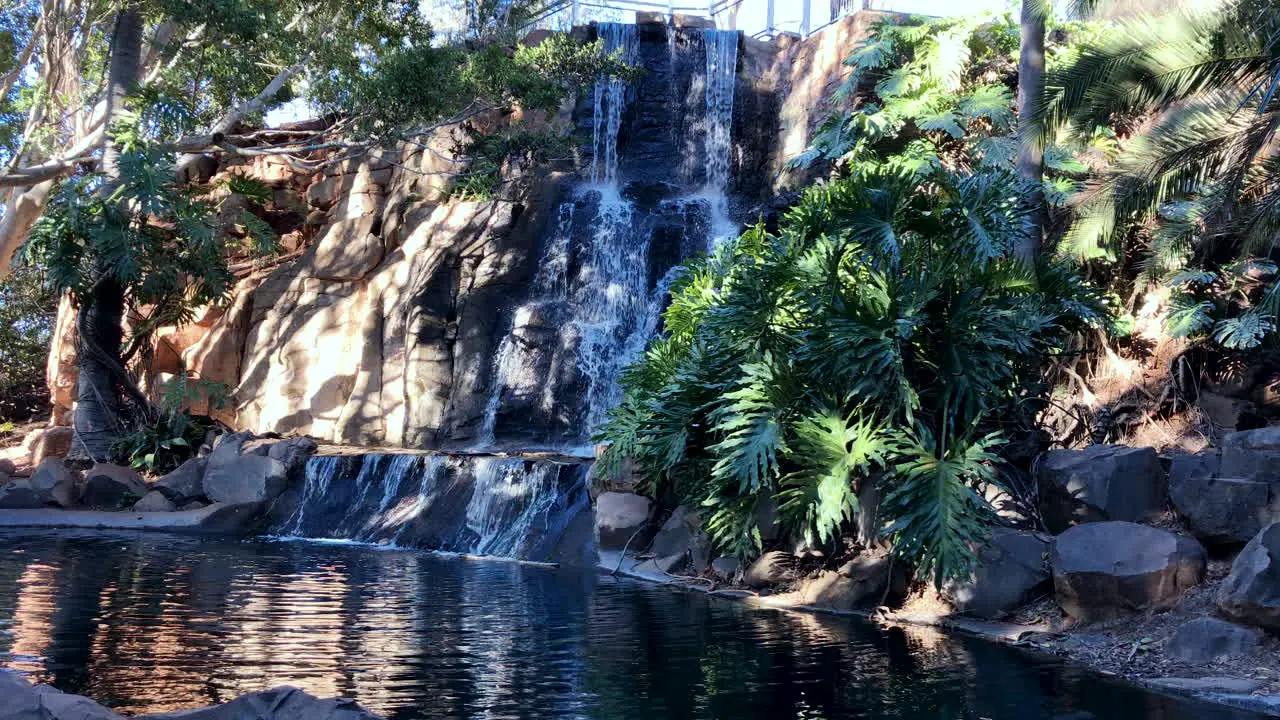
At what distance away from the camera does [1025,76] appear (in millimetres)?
11992

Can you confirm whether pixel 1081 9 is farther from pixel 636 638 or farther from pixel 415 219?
pixel 415 219

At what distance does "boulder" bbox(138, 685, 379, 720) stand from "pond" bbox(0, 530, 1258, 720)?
97 centimetres

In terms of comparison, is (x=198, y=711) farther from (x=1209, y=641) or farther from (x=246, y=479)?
(x=246, y=479)

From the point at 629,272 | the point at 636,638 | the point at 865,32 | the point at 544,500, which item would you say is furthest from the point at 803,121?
the point at 636,638

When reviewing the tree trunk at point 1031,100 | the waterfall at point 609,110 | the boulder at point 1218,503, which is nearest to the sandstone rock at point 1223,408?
the tree trunk at point 1031,100

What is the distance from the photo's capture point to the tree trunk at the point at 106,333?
1725cm

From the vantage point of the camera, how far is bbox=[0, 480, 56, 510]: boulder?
51.3ft

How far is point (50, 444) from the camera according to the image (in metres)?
19.2

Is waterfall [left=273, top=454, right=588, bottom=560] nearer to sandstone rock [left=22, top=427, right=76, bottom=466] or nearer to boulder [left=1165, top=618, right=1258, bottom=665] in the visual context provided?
sandstone rock [left=22, top=427, right=76, bottom=466]

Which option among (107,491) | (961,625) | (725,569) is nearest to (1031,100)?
(725,569)

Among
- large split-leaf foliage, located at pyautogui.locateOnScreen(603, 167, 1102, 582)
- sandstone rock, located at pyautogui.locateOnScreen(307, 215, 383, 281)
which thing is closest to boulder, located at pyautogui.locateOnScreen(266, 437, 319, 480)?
sandstone rock, located at pyautogui.locateOnScreen(307, 215, 383, 281)

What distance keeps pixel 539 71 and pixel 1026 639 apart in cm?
1370

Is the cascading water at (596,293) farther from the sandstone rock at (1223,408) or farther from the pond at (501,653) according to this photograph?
the sandstone rock at (1223,408)

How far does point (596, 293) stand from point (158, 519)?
7328mm
